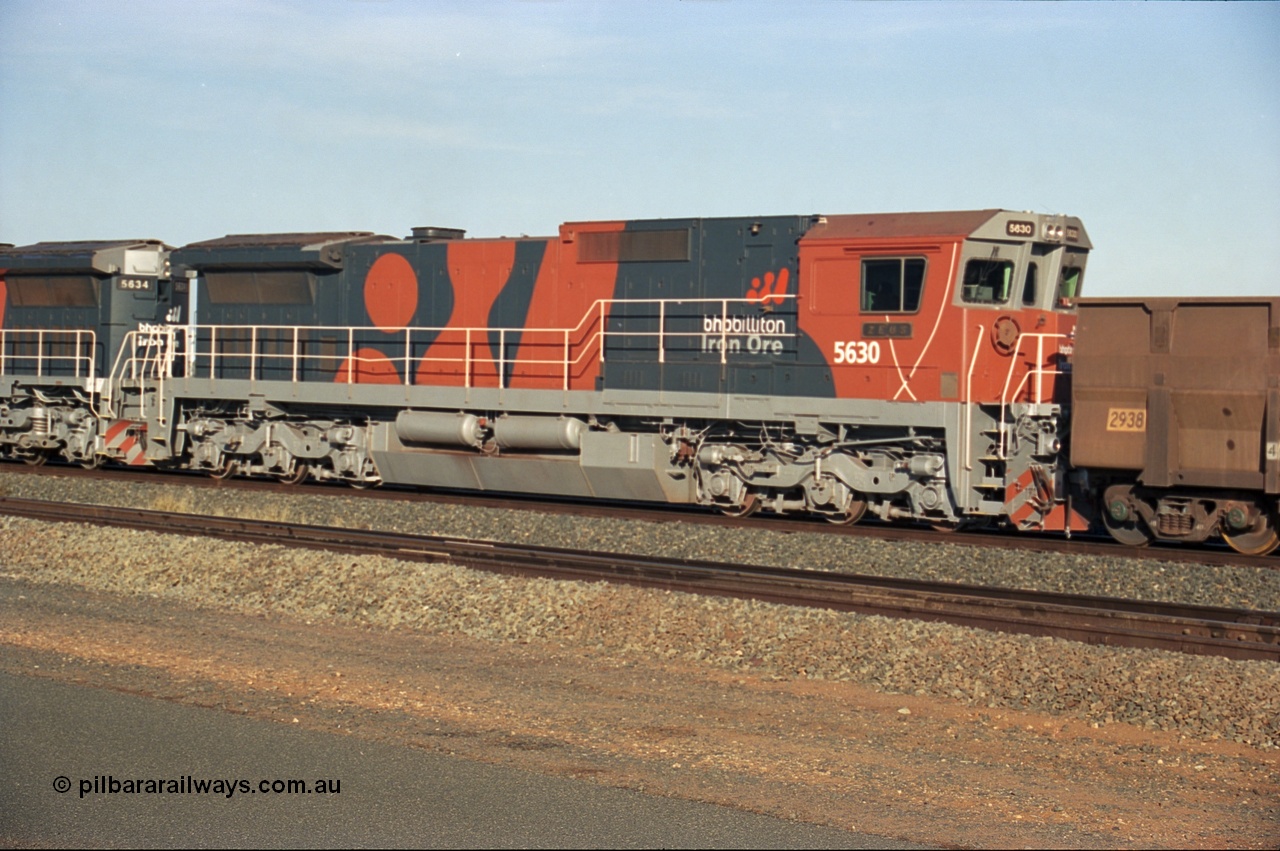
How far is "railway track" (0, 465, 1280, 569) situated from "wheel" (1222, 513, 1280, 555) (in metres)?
0.14

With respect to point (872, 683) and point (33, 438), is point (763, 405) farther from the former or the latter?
point (33, 438)

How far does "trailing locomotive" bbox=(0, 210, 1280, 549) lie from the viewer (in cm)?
1543

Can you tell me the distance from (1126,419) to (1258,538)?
1967 millimetres

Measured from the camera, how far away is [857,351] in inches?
631

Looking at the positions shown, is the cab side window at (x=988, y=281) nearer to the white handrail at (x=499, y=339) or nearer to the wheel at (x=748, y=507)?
the white handrail at (x=499, y=339)

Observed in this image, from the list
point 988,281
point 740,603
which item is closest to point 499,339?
point 988,281

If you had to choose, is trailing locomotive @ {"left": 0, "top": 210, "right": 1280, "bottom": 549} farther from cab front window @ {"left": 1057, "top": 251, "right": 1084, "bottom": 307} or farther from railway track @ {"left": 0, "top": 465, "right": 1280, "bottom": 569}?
railway track @ {"left": 0, "top": 465, "right": 1280, "bottom": 569}

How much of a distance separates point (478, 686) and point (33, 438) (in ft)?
59.0

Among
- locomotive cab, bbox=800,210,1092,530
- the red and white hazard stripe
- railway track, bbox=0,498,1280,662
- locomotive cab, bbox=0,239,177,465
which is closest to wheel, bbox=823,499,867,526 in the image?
locomotive cab, bbox=800,210,1092,530

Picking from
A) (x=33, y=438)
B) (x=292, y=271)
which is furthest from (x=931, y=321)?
(x=33, y=438)

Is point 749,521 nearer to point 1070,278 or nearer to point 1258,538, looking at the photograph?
point 1070,278

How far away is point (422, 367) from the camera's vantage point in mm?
19625

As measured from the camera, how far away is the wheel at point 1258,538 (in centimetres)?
1415

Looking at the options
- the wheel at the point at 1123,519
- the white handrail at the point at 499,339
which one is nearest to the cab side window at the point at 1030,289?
the wheel at the point at 1123,519
